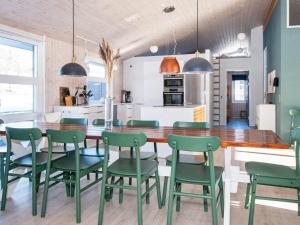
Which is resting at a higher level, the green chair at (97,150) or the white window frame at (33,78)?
the white window frame at (33,78)

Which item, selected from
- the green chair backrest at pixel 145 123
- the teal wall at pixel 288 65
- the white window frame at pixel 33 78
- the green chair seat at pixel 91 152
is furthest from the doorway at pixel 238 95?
the green chair seat at pixel 91 152

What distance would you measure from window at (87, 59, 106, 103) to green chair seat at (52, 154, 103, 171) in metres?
4.81

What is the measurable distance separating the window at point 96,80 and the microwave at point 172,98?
6.72ft

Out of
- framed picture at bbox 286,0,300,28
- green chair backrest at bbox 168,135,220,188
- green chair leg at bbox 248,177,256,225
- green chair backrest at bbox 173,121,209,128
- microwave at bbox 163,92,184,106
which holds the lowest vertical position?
green chair leg at bbox 248,177,256,225

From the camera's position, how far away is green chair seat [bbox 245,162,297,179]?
251 centimetres

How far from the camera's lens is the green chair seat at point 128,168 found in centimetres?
266

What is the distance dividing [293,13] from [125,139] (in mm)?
5059

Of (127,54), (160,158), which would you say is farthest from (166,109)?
(127,54)

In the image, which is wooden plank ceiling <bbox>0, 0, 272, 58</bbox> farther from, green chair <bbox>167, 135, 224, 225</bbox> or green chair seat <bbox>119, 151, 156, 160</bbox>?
green chair <bbox>167, 135, 224, 225</bbox>

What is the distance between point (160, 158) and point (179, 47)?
21.5 feet

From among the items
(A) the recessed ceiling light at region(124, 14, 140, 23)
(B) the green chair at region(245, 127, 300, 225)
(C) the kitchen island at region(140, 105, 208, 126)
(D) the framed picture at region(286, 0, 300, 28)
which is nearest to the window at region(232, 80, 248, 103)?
(D) the framed picture at region(286, 0, 300, 28)

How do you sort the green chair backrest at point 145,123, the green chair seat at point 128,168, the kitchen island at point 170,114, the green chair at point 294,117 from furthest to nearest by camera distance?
1. the green chair at point 294,117
2. the kitchen island at point 170,114
3. the green chair backrest at point 145,123
4. the green chair seat at point 128,168

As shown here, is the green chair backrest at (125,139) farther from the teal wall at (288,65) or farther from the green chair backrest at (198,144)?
the teal wall at (288,65)

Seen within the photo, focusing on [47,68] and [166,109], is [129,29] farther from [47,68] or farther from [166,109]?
[166,109]
